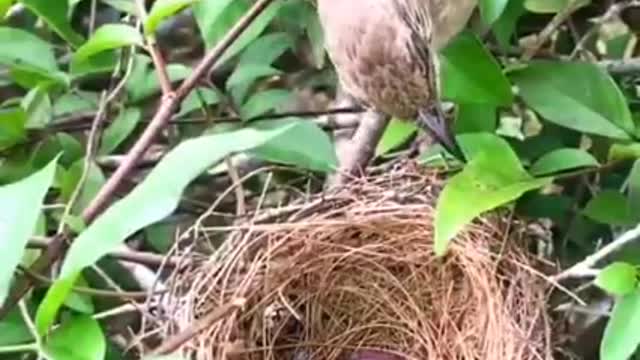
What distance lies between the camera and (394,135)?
1.37m

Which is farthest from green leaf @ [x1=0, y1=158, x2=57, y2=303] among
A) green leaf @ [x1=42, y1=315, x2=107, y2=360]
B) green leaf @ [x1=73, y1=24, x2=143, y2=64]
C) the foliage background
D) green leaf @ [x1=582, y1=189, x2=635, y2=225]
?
green leaf @ [x1=582, y1=189, x2=635, y2=225]

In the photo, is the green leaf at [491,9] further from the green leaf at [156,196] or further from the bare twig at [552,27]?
the green leaf at [156,196]

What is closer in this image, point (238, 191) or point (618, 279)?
point (618, 279)

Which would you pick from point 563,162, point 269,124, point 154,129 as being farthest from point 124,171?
point 563,162

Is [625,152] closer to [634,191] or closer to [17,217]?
[634,191]

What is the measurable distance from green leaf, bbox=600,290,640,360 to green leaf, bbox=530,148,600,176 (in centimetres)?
14

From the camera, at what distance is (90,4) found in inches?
64.6

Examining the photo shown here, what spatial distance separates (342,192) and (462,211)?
0.24 meters

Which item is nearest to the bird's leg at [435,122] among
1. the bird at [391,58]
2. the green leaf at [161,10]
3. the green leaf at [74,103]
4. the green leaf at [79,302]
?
the bird at [391,58]

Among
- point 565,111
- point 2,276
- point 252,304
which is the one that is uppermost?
point 2,276

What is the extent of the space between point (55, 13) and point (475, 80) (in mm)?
383

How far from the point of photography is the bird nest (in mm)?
1313

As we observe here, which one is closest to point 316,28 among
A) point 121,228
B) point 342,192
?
point 342,192

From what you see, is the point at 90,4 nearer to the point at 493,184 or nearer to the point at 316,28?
the point at 316,28
